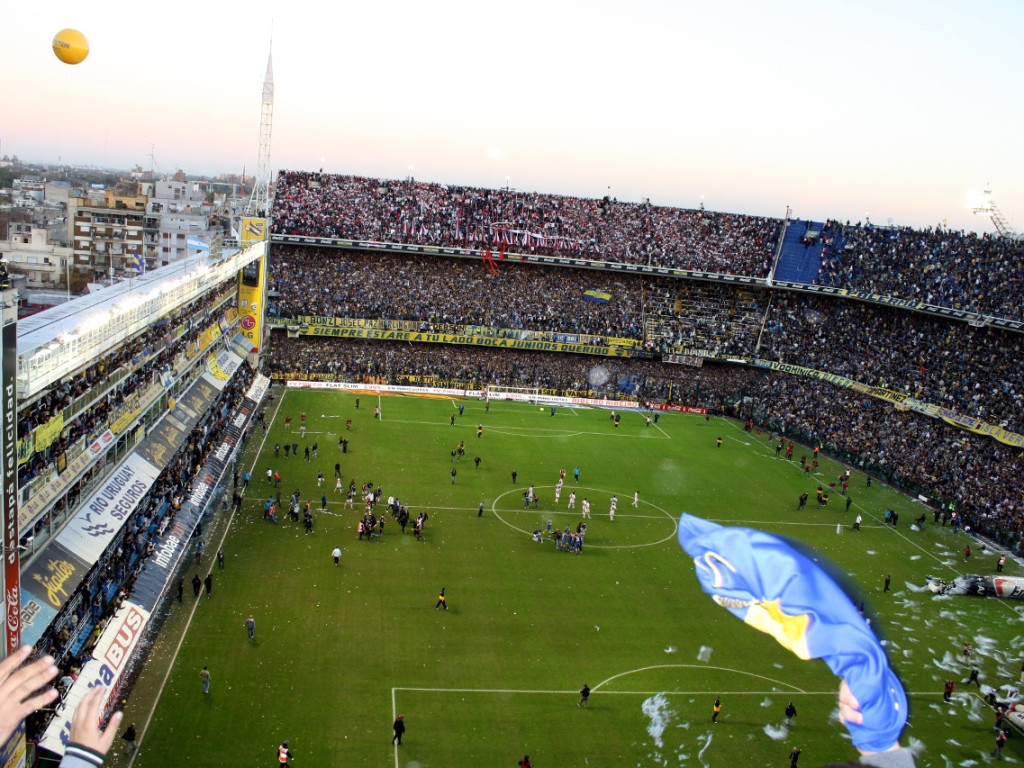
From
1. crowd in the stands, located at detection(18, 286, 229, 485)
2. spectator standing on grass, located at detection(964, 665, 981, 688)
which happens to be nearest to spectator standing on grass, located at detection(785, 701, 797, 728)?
spectator standing on grass, located at detection(964, 665, 981, 688)

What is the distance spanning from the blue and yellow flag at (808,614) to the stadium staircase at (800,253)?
2536 inches

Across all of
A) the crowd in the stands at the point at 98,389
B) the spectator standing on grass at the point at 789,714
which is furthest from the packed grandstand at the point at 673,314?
the spectator standing on grass at the point at 789,714

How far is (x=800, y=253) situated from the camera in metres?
73.8

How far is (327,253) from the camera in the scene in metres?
71.3

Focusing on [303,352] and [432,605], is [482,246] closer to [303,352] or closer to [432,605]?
[303,352]

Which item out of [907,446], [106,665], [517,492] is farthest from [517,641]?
[907,446]

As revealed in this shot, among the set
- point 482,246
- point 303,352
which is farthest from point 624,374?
point 303,352

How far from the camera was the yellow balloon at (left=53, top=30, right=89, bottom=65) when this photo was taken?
16.5 m

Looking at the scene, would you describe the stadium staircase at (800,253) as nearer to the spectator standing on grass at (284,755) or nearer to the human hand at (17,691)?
the spectator standing on grass at (284,755)

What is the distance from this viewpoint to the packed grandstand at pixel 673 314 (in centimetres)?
5606

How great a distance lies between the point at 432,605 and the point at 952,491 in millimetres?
33472

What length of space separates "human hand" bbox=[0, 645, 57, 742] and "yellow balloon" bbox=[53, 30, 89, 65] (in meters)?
13.9

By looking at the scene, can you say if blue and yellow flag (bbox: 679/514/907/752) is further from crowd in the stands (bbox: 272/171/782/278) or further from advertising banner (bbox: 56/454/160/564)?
crowd in the stands (bbox: 272/171/782/278)

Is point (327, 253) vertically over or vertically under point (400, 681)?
over
